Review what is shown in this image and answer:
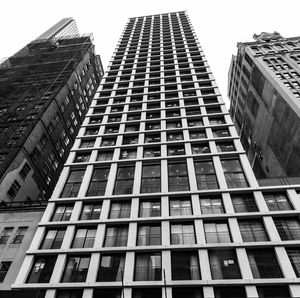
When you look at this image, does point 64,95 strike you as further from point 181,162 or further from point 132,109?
point 181,162

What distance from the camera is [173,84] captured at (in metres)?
50.3

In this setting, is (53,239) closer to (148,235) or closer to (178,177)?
(148,235)

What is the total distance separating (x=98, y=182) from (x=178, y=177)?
925cm

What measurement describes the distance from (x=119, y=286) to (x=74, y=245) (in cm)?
630

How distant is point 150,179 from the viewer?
32094mm

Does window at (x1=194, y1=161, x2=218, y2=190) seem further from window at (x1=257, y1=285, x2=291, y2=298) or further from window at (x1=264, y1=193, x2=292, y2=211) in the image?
window at (x1=257, y1=285, x2=291, y2=298)

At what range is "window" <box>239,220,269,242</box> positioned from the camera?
80.3ft

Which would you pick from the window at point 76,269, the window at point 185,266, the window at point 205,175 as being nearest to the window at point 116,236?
the window at point 76,269

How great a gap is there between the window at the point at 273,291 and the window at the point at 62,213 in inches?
732

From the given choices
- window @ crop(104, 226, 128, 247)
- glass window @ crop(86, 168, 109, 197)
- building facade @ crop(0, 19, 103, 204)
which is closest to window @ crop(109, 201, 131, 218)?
window @ crop(104, 226, 128, 247)

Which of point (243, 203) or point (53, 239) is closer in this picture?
point (53, 239)

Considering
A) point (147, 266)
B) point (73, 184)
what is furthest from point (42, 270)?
point (73, 184)

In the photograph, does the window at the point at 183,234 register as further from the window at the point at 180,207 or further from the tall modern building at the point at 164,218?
the window at the point at 180,207

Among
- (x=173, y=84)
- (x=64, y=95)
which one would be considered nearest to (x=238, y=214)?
(x=173, y=84)
